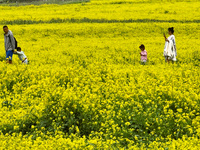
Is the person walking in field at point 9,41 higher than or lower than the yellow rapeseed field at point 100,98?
higher

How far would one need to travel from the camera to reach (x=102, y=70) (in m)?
11.6

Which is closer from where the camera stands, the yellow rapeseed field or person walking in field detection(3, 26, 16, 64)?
the yellow rapeseed field

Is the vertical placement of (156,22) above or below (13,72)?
above

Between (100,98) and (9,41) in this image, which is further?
(9,41)

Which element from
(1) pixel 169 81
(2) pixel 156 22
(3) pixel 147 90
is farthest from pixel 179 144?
(2) pixel 156 22

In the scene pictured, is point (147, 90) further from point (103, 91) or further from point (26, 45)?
point (26, 45)

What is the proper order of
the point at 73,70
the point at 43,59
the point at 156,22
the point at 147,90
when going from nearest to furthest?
1. the point at 147,90
2. the point at 73,70
3. the point at 43,59
4. the point at 156,22

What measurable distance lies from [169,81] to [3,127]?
5.08 meters

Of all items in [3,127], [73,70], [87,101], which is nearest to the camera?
[3,127]

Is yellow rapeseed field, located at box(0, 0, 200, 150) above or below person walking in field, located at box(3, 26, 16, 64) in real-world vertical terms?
below

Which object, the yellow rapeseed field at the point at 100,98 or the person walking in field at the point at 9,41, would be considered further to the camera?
the person walking in field at the point at 9,41

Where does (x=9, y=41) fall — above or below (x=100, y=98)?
above

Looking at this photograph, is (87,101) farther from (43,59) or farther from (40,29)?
(40,29)

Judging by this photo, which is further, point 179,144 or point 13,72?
point 13,72
